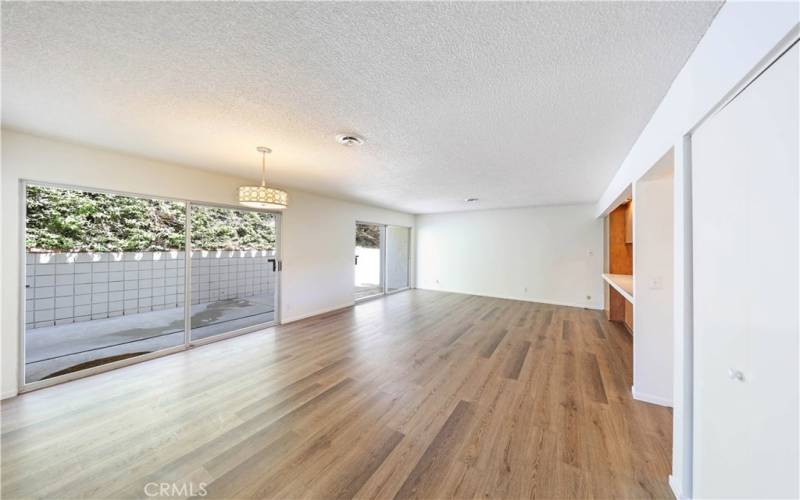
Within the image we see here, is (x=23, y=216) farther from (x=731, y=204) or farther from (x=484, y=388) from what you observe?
(x=731, y=204)

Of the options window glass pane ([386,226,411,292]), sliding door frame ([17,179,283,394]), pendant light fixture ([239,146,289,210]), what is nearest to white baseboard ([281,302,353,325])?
sliding door frame ([17,179,283,394])

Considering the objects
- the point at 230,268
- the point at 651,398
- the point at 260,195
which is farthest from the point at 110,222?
the point at 651,398

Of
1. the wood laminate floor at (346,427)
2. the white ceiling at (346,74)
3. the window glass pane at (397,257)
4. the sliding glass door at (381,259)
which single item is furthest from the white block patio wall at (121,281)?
the window glass pane at (397,257)

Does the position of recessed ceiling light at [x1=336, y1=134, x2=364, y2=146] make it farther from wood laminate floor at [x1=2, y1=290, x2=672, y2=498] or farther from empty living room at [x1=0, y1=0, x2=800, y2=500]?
wood laminate floor at [x1=2, y1=290, x2=672, y2=498]

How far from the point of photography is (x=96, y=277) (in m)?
4.00

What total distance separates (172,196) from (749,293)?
4.86 meters

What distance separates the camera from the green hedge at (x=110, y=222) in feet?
9.11

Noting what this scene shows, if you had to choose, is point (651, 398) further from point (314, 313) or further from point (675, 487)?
point (314, 313)

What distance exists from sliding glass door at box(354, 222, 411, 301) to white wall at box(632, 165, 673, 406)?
209 inches

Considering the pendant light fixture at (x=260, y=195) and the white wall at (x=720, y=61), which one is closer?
the white wall at (x=720, y=61)

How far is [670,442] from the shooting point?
1813 millimetres

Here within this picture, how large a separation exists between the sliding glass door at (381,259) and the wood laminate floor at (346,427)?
384cm

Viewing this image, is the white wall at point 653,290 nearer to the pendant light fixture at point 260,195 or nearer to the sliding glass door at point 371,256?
→ the pendant light fixture at point 260,195

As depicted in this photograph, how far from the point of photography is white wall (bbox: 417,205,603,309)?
586 cm
